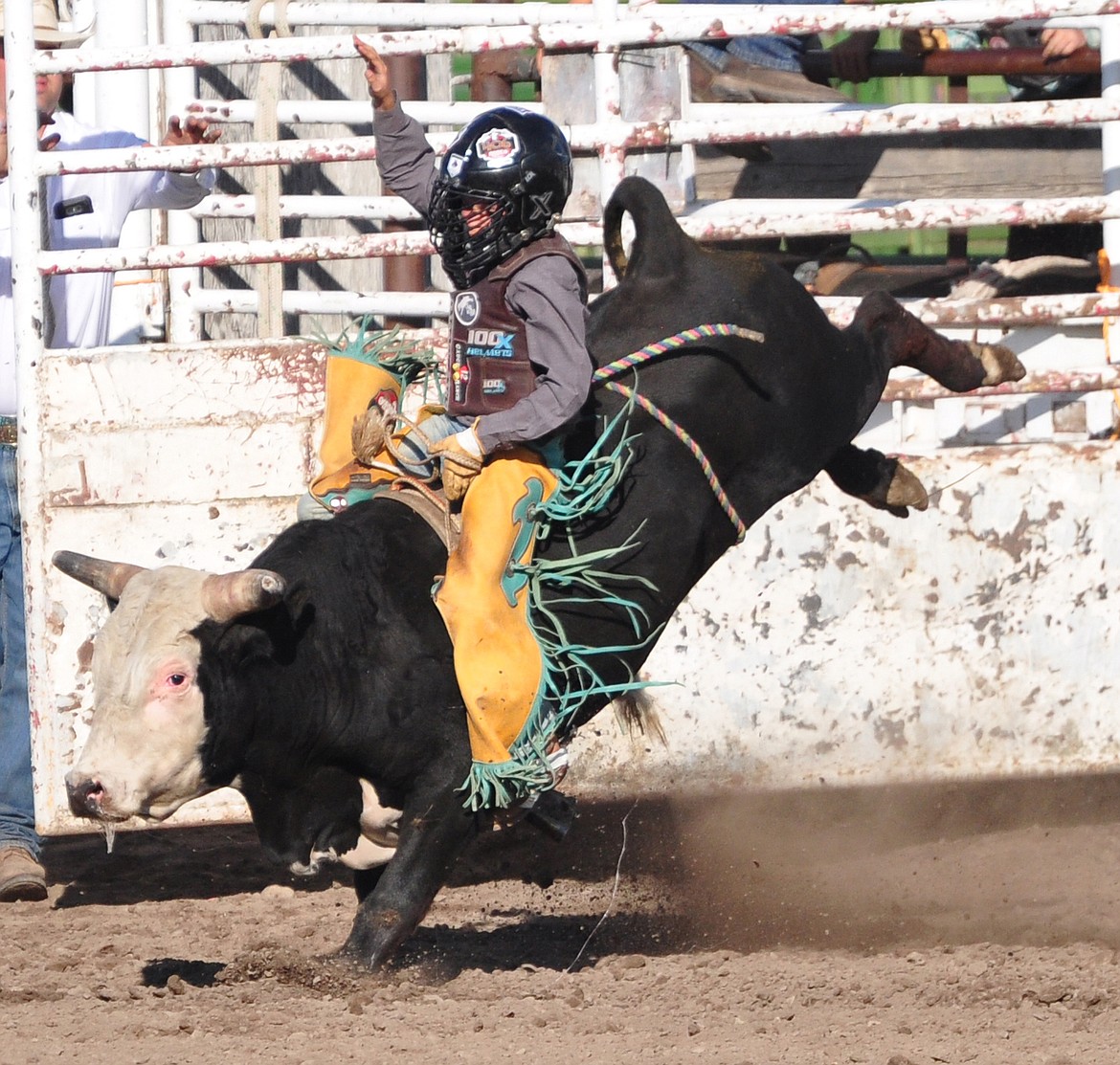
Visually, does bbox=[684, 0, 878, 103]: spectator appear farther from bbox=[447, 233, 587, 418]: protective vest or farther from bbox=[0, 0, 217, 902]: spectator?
bbox=[447, 233, 587, 418]: protective vest

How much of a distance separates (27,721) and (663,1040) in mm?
2765

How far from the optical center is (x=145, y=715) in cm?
332

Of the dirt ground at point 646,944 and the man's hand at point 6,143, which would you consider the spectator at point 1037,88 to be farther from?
the man's hand at point 6,143

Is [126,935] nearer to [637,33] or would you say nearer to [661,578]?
[661,578]

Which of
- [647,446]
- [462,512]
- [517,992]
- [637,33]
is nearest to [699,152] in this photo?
[637,33]

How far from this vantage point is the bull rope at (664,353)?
13.6 feet

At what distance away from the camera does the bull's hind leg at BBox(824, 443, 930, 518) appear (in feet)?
16.0

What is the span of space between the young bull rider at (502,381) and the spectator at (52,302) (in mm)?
1889

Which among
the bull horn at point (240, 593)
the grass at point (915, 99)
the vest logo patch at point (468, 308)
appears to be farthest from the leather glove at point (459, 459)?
the grass at point (915, 99)

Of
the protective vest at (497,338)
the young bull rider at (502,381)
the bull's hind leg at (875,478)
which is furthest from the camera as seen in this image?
the bull's hind leg at (875,478)

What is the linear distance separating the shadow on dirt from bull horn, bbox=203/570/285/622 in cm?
149

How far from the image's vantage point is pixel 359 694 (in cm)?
373

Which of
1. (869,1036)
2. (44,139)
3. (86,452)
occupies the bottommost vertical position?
(869,1036)

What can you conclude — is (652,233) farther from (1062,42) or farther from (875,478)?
(1062,42)
